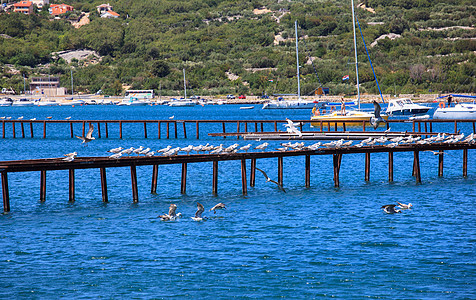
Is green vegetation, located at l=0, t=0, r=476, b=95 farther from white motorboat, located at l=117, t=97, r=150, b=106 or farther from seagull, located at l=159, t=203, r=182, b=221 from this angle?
seagull, located at l=159, t=203, r=182, b=221

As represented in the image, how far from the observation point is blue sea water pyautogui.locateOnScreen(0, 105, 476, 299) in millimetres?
16359

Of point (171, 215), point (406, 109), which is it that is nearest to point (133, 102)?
point (406, 109)

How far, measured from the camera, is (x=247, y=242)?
20359mm

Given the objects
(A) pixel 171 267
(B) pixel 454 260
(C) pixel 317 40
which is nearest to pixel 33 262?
(A) pixel 171 267

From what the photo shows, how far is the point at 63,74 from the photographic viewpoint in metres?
188

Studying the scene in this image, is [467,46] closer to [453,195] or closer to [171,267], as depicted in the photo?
[453,195]

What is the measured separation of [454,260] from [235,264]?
20.2ft

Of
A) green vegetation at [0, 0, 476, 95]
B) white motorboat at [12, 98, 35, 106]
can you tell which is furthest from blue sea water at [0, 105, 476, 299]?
white motorboat at [12, 98, 35, 106]

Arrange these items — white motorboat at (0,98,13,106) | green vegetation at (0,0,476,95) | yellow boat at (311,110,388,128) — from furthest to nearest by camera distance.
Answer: white motorboat at (0,98,13,106) → green vegetation at (0,0,476,95) → yellow boat at (311,110,388,128)

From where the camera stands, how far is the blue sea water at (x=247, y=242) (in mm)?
16359

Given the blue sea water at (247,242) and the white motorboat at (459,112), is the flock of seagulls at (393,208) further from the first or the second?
the white motorboat at (459,112)

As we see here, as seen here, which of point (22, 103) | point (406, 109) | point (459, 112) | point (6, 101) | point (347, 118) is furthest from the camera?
point (22, 103)

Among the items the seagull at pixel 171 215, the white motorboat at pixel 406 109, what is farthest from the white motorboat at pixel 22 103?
the seagull at pixel 171 215

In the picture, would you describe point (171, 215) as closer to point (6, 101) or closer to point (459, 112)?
point (459, 112)
